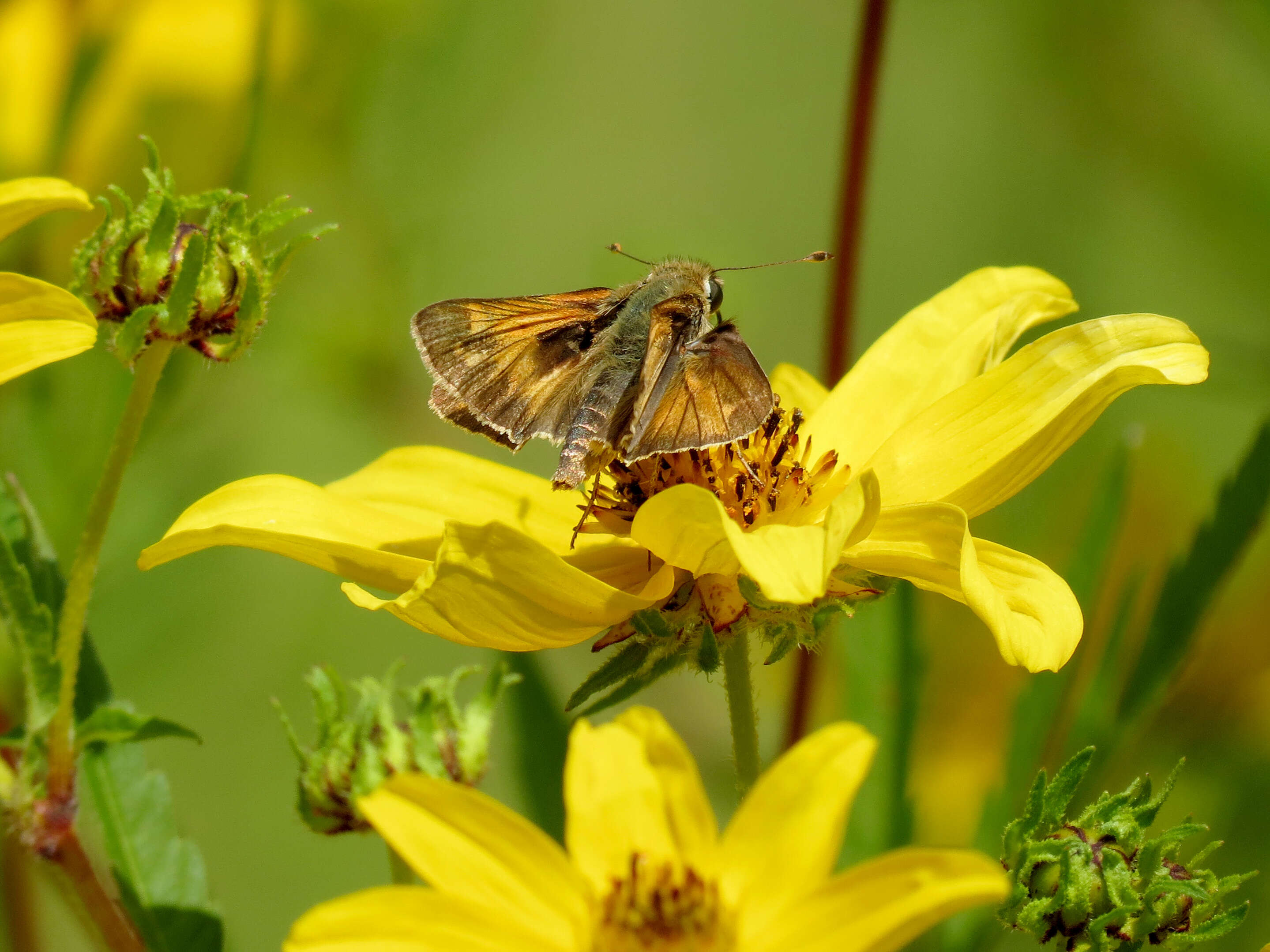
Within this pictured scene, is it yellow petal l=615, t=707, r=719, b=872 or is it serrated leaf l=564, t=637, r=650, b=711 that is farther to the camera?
serrated leaf l=564, t=637, r=650, b=711

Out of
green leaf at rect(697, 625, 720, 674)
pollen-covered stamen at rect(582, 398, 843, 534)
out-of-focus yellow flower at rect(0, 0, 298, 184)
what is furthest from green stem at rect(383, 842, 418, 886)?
out-of-focus yellow flower at rect(0, 0, 298, 184)

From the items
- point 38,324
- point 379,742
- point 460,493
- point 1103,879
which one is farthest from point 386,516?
point 1103,879

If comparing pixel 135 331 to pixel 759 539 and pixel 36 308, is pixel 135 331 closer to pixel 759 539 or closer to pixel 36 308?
pixel 36 308

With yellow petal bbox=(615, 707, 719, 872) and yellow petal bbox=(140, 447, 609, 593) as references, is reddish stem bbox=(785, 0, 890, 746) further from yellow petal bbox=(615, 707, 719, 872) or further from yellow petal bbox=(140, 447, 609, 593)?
yellow petal bbox=(615, 707, 719, 872)

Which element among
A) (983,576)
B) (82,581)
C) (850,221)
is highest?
(850,221)

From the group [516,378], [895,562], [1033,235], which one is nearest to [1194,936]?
[895,562]

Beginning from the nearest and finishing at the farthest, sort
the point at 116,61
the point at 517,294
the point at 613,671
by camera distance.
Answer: the point at 613,671 → the point at 116,61 → the point at 517,294

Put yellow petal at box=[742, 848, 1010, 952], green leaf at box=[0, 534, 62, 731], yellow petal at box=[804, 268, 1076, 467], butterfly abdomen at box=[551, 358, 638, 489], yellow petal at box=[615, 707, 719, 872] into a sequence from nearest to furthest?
yellow petal at box=[742, 848, 1010, 952] → yellow petal at box=[615, 707, 719, 872] → green leaf at box=[0, 534, 62, 731] → butterfly abdomen at box=[551, 358, 638, 489] → yellow petal at box=[804, 268, 1076, 467]
